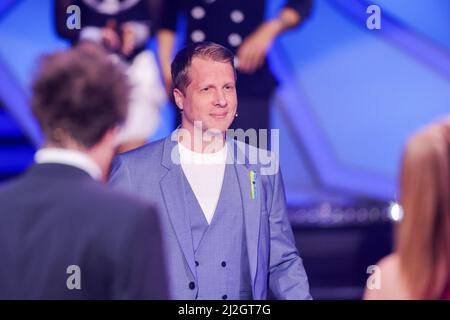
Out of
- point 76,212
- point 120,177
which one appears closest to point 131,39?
point 120,177

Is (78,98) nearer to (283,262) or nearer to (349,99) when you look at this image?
(283,262)

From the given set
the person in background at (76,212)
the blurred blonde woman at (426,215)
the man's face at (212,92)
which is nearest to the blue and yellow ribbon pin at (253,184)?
the man's face at (212,92)

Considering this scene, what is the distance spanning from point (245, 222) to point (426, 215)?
0.72 meters

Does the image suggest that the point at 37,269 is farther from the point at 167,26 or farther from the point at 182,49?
the point at 167,26

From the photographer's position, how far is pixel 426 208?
1739mm

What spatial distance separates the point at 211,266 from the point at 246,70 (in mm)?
776

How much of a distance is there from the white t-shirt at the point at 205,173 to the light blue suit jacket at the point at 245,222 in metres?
0.04

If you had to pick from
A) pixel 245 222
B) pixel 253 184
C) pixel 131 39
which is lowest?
pixel 245 222

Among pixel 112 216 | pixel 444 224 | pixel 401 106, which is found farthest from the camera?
pixel 401 106

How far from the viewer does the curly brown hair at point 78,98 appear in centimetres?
151

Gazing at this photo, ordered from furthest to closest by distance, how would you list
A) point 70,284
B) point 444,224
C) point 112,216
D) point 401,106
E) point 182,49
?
1. point 401,106
2. point 182,49
3. point 444,224
4. point 70,284
5. point 112,216
